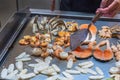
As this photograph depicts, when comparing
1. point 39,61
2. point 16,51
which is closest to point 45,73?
point 39,61

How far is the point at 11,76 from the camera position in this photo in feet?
3.26

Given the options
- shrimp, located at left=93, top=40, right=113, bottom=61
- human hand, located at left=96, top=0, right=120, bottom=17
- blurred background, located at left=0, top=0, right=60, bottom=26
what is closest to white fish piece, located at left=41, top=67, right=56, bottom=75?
shrimp, located at left=93, top=40, right=113, bottom=61

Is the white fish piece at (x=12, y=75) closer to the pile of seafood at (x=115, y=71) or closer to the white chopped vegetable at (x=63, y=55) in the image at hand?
the white chopped vegetable at (x=63, y=55)

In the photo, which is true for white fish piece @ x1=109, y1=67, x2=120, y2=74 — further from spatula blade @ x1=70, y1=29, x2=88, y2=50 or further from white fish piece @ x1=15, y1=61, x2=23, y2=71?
white fish piece @ x1=15, y1=61, x2=23, y2=71

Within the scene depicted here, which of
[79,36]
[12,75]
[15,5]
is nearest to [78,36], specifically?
[79,36]

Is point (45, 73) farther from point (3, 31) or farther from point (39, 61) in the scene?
point (3, 31)

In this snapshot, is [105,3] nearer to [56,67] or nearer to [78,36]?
[78,36]

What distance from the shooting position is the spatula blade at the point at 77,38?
1.17 metres

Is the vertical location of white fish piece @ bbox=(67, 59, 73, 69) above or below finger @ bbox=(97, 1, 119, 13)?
below

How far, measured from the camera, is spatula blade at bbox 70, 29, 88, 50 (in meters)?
1.17

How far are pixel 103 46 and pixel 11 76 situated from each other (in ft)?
1.45

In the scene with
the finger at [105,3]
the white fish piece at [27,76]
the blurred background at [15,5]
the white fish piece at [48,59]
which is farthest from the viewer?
the blurred background at [15,5]

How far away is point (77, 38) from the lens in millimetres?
1188

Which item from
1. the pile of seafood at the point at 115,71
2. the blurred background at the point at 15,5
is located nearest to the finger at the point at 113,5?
the pile of seafood at the point at 115,71
